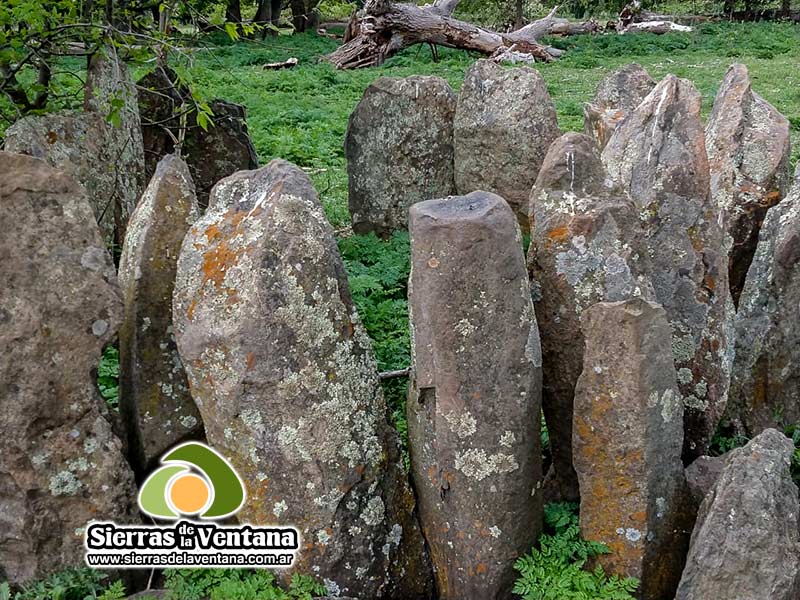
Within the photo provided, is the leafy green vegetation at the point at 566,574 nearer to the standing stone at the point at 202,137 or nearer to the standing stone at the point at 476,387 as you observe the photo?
the standing stone at the point at 476,387

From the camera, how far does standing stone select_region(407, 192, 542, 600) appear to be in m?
3.38

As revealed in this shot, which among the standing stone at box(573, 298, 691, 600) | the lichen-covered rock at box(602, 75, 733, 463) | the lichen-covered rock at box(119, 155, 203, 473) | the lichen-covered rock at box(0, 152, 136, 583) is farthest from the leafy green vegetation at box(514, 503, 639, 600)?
the lichen-covered rock at box(0, 152, 136, 583)

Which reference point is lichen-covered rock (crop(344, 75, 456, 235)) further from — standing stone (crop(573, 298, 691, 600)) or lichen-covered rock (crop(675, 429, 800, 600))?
lichen-covered rock (crop(675, 429, 800, 600))

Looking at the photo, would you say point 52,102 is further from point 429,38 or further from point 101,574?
point 429,38

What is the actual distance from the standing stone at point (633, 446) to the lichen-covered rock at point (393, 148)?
18.6 ft

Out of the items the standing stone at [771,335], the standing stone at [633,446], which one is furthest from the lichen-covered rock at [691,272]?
the standing stone at [633,446]

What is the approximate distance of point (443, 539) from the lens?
12.4ft

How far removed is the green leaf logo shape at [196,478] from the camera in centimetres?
369

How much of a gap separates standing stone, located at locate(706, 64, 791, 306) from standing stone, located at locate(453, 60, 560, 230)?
232cm

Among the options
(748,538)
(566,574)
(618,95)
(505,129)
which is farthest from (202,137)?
(748,538)

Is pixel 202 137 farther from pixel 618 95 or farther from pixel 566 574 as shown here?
pixel 566 574

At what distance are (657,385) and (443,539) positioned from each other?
112 centimetres

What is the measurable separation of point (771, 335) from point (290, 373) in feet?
9.26

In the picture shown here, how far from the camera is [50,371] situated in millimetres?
3527
